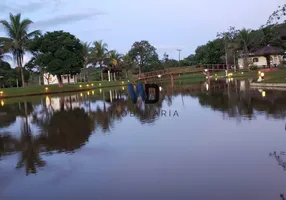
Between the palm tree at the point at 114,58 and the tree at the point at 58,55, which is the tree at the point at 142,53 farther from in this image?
the tree at the point at 58,55

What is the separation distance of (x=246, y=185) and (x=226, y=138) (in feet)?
11.3

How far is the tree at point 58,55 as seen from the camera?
40906 millimetres

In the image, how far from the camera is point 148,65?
220ft

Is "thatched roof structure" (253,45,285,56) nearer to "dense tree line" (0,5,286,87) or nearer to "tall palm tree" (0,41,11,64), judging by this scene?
"dense tree line" (0,5,286,87)

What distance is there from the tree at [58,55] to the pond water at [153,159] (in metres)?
28.9

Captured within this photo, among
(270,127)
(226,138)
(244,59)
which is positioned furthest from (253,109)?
(244,59)

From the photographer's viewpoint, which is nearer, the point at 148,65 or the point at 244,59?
the point at 244,59

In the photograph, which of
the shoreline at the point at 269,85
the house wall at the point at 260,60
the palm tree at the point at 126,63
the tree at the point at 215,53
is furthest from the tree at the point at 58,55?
the house wall at the point at 260,60

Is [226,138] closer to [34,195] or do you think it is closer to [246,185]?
[246,185]

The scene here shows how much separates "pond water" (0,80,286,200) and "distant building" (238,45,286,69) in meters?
44.9

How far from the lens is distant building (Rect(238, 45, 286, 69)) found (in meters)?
54.5

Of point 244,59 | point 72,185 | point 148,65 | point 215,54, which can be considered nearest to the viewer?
point 72,185

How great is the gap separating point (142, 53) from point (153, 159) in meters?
61.8

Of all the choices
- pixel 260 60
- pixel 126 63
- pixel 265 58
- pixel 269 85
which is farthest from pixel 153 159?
pixel 260 60
